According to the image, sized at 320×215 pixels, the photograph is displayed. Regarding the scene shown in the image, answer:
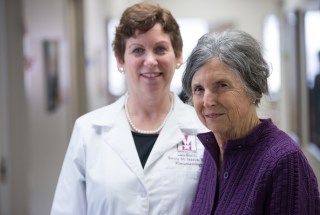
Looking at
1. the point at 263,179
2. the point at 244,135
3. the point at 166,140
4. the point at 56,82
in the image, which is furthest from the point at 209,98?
the point at 56,82

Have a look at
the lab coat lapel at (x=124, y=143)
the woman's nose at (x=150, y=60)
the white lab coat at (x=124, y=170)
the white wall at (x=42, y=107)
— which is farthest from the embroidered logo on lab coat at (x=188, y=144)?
the white wall at (x=42, y=107)

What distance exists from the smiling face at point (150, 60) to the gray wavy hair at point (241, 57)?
38cm

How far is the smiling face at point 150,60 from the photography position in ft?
4.91

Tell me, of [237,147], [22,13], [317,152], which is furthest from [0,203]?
[317,152]

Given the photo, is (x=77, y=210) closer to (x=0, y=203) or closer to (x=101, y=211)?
(x=101, y=211)

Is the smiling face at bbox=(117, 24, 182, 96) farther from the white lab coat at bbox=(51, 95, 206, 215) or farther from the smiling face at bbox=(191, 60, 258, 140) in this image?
the smiling face at bbox=(191, 60, 258, 140)

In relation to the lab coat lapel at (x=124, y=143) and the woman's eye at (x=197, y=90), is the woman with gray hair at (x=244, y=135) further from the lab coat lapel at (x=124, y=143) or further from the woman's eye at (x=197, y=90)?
the lab coat lapel at (x=124, y=143)

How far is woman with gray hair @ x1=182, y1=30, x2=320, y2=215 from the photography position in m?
0.99

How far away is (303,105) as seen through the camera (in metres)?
3.88

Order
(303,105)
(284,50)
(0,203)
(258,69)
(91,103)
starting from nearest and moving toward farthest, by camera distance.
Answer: (258,69), (0,203), (303,105), (91,103), (284,50)

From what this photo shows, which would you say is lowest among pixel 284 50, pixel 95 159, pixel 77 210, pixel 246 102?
pixel 77 210

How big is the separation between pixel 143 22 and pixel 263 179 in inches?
28.5

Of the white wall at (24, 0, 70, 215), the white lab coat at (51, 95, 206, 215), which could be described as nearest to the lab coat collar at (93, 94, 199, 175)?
the white lab coat at (51, 95, 206, 215)

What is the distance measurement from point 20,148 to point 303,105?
250 centimetres
